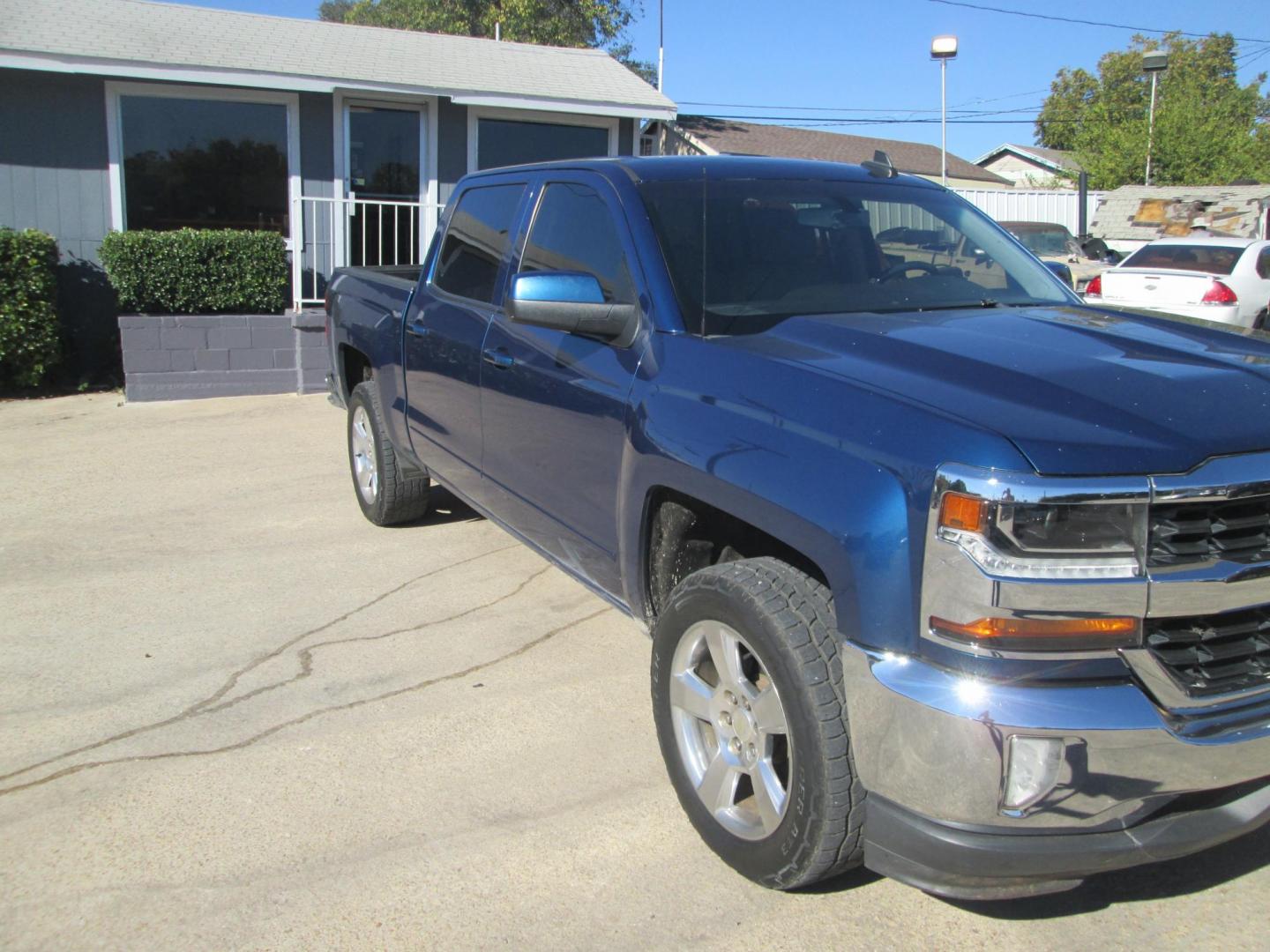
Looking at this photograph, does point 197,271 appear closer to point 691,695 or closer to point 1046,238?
point 691,695

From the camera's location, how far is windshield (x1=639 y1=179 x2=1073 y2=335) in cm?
356

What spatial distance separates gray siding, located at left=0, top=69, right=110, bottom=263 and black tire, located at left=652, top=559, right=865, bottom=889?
10831mm

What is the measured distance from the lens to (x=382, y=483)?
6051 mm

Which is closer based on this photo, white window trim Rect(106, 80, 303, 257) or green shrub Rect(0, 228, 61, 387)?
green shrub Rect(0, 228, 61, 387)

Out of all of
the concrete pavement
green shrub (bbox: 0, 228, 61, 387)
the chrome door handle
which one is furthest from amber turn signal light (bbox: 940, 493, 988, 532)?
green shrub (bbox: 0, 228, 61, 387)

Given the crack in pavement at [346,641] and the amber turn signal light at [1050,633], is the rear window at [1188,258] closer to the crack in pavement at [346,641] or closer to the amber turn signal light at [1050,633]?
the crack in pavement at [346,641]

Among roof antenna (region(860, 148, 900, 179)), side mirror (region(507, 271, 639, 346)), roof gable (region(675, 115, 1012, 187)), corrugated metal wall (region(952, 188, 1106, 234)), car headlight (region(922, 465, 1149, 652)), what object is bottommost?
car headlight (region(922, 465, 1149, 652))

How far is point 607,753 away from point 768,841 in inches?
41.5

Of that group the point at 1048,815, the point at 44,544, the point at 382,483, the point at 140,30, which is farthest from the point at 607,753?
the point at 140,30

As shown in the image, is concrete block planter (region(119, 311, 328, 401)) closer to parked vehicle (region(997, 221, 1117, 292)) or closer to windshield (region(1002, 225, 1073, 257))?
parked vehicle (region(997, 221, 1117, 292))

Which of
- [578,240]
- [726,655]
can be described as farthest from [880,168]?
[726,655]

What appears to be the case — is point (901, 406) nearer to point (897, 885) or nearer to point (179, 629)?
point (897, 885)

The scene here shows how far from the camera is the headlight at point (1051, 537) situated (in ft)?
7.41

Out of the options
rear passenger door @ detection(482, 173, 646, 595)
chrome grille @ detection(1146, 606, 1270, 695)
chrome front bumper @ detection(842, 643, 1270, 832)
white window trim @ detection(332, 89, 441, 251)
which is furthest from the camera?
white window trim @ detection(332, 89, 441, 251)
